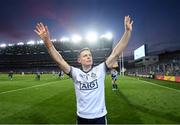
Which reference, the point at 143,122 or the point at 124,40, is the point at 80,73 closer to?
the point at 124,40

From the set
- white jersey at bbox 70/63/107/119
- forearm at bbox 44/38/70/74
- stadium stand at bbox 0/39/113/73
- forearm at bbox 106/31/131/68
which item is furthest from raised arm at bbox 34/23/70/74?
stadium stand at bbox 0/39/113/73

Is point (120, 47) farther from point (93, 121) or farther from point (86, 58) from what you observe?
point (93, 121)

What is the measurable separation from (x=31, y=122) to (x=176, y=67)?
1338 inches

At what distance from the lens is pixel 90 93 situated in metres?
4.28

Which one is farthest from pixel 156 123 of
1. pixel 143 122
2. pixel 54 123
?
pixel 54 123

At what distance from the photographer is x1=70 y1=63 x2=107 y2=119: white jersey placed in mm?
4266

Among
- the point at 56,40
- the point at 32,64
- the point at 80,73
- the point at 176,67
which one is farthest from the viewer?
the point at 32,64

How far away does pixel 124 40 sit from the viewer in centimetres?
463

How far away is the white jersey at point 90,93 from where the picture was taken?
4.27m

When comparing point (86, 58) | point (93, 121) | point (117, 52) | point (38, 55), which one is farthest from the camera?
point (38, 55)

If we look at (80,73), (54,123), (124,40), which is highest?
(124,40)

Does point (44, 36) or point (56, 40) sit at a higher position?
point (56, 40)

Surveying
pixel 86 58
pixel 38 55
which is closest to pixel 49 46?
pixel 86 58

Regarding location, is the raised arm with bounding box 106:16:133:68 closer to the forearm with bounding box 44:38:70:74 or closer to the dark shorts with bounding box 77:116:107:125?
the forearm with bounding box 44:38:70:74
